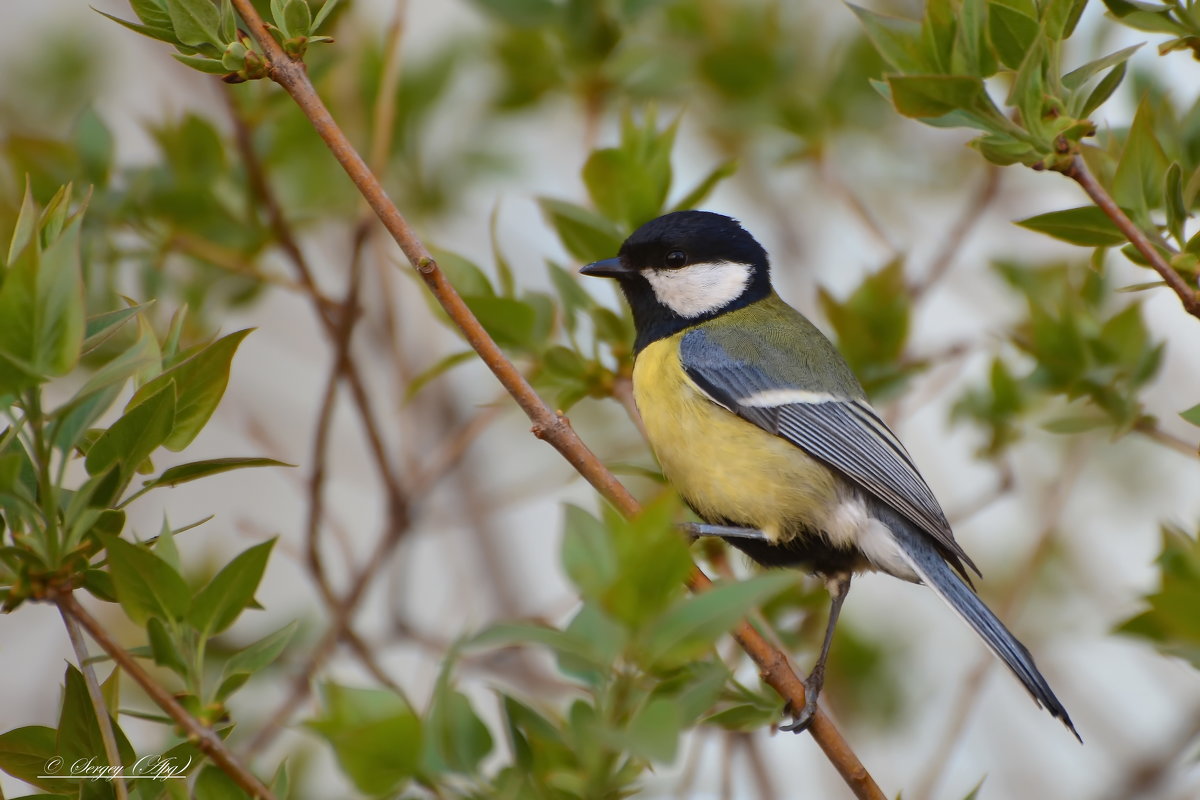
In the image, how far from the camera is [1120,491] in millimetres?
3316

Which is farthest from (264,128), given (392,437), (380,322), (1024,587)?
(392,437)

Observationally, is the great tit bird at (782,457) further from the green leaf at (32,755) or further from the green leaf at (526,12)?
the green leaf at (32,755)

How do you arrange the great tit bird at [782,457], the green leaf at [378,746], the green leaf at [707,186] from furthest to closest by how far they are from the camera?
the great tit bird at [782,457]
the green leaf at [707,186]
the green leaf at [378,746]

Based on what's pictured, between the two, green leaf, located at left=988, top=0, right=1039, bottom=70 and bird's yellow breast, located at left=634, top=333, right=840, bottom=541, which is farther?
bird's yellow breast, located at left=634, top=333, right=840, bottom=541

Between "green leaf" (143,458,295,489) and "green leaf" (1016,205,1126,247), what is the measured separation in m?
0.98

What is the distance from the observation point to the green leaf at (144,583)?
114cm

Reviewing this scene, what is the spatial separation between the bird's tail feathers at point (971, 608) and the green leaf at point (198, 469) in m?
1.22

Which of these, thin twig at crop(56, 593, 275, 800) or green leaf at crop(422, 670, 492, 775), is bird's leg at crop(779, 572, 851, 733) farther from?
thin twig at crop(56, 593, 275, 800)

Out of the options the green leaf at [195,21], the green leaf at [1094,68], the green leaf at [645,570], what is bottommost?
the green leaf at [645,570]

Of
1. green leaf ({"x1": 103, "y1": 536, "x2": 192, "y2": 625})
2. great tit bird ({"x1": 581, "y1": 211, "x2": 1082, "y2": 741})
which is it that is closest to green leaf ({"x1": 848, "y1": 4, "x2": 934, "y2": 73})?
great tit bird ({"x1": 581, "y1": 211, "x2": 1082, "y2": 741})

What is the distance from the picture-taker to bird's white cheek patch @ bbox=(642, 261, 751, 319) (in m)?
2.40

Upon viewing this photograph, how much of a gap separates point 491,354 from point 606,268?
2.85 feet

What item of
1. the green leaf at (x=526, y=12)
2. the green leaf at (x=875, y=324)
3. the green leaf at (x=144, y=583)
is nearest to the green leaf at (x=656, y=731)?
the green leaf at (x=144, y=583)

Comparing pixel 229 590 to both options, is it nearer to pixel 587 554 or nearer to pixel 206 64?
pixel 587 554
